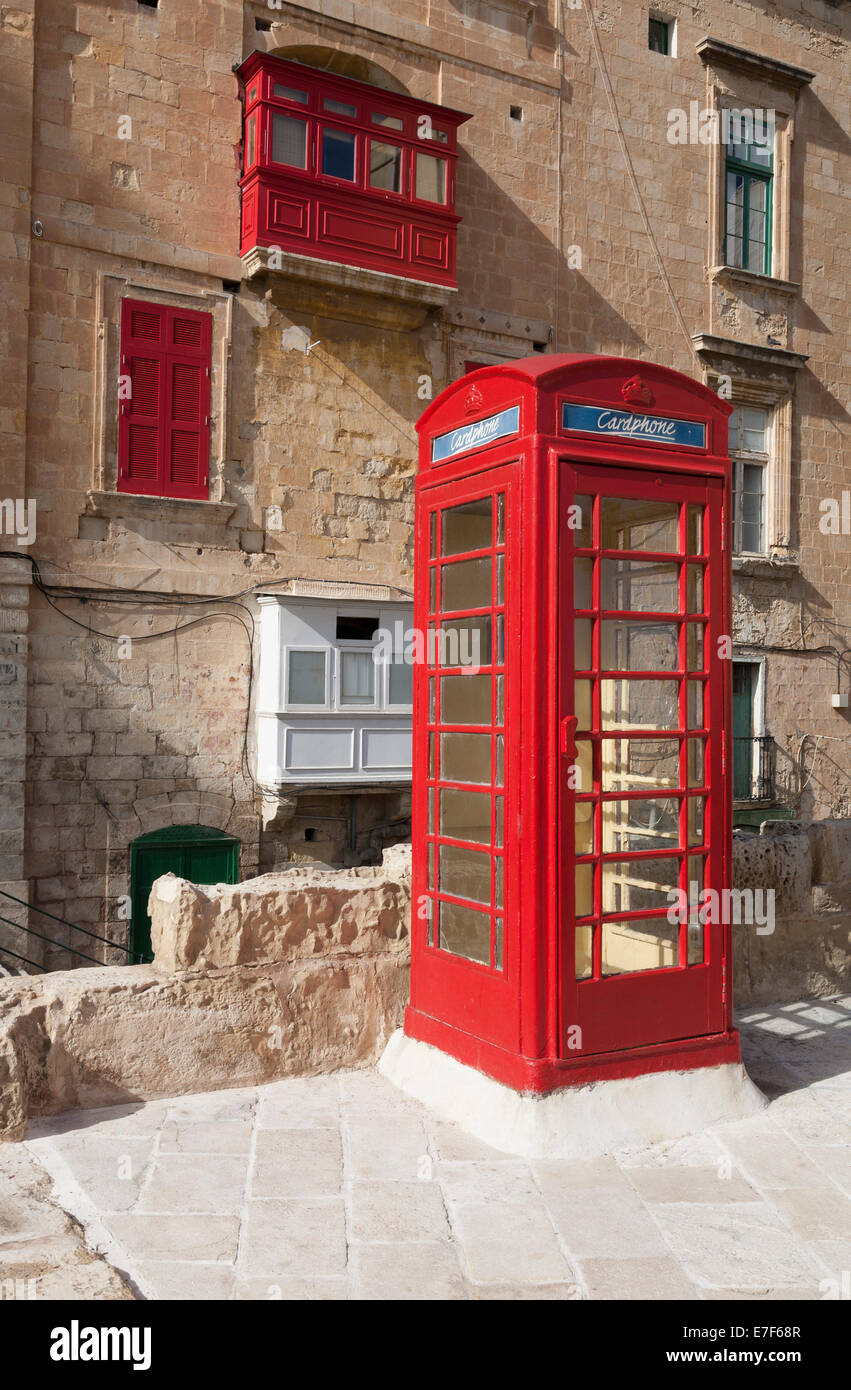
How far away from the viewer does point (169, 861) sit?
12.0 metres

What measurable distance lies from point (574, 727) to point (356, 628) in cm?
864

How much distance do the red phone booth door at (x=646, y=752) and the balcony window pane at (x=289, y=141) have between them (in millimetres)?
9291

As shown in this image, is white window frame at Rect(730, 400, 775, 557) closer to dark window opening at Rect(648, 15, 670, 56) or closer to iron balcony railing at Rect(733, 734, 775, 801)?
iron balcony railing at Rect(733, 734, 775, 801)

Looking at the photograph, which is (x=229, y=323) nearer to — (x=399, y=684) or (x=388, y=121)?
(x=388, y=121)

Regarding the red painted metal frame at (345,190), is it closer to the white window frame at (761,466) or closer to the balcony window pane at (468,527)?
the white window frame at (761,466)

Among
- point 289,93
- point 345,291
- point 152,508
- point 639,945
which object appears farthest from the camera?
point 345,291

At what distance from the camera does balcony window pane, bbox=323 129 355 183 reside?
41.9ft

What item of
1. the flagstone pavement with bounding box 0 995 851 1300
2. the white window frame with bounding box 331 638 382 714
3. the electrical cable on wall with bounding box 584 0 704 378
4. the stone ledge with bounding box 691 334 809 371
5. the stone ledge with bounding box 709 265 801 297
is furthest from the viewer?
the stone ledge with bounding box 709 265 801 297

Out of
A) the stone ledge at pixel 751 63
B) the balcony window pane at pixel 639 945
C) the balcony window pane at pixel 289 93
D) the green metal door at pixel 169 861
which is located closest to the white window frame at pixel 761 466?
the stone ledge at pixel 751 63

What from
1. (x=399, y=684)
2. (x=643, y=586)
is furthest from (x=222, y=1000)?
(x=399, y=684)

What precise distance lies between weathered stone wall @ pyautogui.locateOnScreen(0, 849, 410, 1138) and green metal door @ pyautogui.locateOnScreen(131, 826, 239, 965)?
6620 mm

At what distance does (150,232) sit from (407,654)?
5359 millimetres

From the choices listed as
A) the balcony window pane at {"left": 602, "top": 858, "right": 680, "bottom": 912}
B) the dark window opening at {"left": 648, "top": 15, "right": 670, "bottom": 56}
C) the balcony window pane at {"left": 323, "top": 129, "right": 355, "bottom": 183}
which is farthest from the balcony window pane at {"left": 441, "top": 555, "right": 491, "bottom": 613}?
the dark window opening at {"left": 648, "top": 15, "right": 670, "bottom": 56}

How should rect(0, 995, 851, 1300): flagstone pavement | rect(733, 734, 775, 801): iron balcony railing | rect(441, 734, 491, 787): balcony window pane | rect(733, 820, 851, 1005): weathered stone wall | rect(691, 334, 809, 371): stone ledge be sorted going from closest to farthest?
rect(0, 995, 851, 1300): flagstone pavement → rect(441, 734, 491, 787): balcony window pane → rect(733, 820, 851, 1005): weathered stone wall → rect(691, 334, 809, 371): stone ledge → rect(733, 734, 775, 801): iron balcony railing
